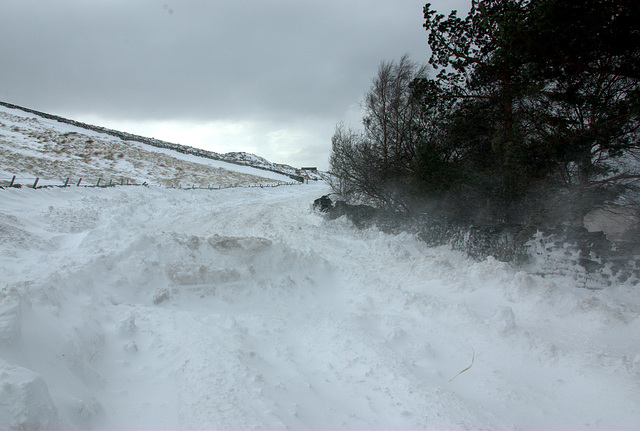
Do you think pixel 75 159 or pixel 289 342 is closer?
pixel 289 342

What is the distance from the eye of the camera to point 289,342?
14.3 feet

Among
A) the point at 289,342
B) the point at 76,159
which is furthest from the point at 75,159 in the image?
the point at 289,342

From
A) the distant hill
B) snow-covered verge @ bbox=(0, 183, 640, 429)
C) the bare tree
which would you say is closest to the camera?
snow-covered verge @ bbox=(0, 183, 640, 429)

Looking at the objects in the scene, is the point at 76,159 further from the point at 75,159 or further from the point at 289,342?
the point at 289,342

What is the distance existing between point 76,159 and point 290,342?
34.0m

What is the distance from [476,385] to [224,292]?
408 cm

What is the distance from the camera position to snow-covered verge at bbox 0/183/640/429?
115 inches

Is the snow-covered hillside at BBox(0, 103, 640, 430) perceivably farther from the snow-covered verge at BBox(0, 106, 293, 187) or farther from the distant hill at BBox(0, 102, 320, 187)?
the distant hill at BBox(0, 102, 320, 187)

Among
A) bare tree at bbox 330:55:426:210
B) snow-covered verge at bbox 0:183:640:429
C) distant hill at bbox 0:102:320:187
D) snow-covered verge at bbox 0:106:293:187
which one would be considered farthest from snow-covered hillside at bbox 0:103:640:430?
distant hill at bbox 0:102:320:187

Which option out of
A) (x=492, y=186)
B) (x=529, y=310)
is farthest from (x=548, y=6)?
(x=529, y=310)

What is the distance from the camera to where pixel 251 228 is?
12227mm

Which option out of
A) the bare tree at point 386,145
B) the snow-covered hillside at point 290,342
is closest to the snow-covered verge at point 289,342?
the snow-covered hillside at point 290,342

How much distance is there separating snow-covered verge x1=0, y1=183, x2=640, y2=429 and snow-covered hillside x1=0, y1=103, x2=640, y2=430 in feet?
0.07

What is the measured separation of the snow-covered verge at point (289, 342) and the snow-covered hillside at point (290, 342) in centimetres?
2
